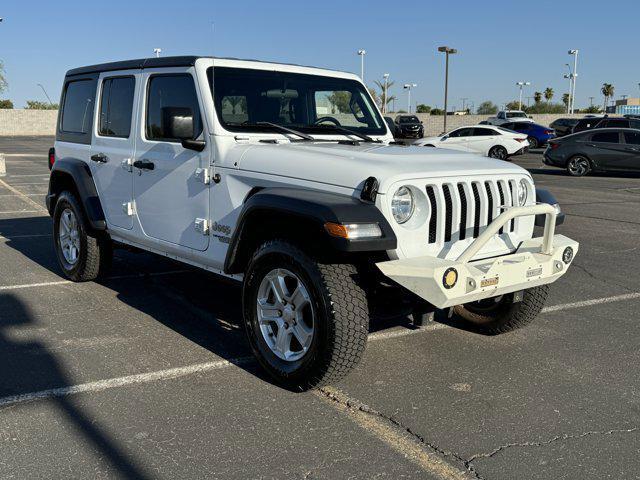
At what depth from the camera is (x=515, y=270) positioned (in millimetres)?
3895

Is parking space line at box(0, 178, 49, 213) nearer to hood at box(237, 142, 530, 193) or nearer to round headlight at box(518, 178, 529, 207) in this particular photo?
hood at box(237, 142, 530, 193)

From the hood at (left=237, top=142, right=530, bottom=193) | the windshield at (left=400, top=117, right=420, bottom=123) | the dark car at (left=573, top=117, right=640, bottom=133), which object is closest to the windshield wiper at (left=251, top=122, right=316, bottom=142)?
the hood at (left=237, top=142, right=530, bottom=193)

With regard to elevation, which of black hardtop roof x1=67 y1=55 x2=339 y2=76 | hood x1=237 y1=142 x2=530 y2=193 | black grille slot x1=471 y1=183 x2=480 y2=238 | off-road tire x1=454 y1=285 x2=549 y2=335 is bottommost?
off-road tire x1=454 y1=285 x2=549 y2=335

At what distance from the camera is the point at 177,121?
444 cm

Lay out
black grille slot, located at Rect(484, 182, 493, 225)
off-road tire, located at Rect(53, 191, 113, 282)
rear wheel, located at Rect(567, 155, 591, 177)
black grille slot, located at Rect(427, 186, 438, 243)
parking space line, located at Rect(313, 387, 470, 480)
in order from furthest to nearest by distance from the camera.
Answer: rear wheel, located at Rect(567, 155, 591, 177)
off-road tire, located at Rect(53, 191, 113, 282)
black grille slot, located at Rect(484, 182, 493, 225)
black grille slot, located at Rect(427, 186, 438, 243)
parking space line, located at Rect(313, 387, 470, 480)

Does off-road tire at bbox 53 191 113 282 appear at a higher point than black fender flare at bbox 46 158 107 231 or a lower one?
lower

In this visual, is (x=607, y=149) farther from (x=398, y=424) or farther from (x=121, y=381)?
(x=121, y=381)

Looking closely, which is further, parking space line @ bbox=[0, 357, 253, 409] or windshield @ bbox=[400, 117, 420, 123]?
windshield @ bbox=[400, 117, 420, 123]

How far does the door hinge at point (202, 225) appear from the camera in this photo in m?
4.67

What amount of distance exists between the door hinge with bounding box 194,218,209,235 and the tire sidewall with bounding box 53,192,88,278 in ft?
6.27

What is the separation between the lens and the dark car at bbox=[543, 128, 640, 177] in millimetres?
19375

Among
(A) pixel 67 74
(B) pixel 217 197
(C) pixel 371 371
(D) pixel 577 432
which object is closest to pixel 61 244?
(A) pixel 67 74

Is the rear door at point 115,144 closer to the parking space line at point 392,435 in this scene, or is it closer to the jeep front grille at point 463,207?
the parking space line at point 392,435

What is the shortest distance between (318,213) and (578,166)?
18.4m
